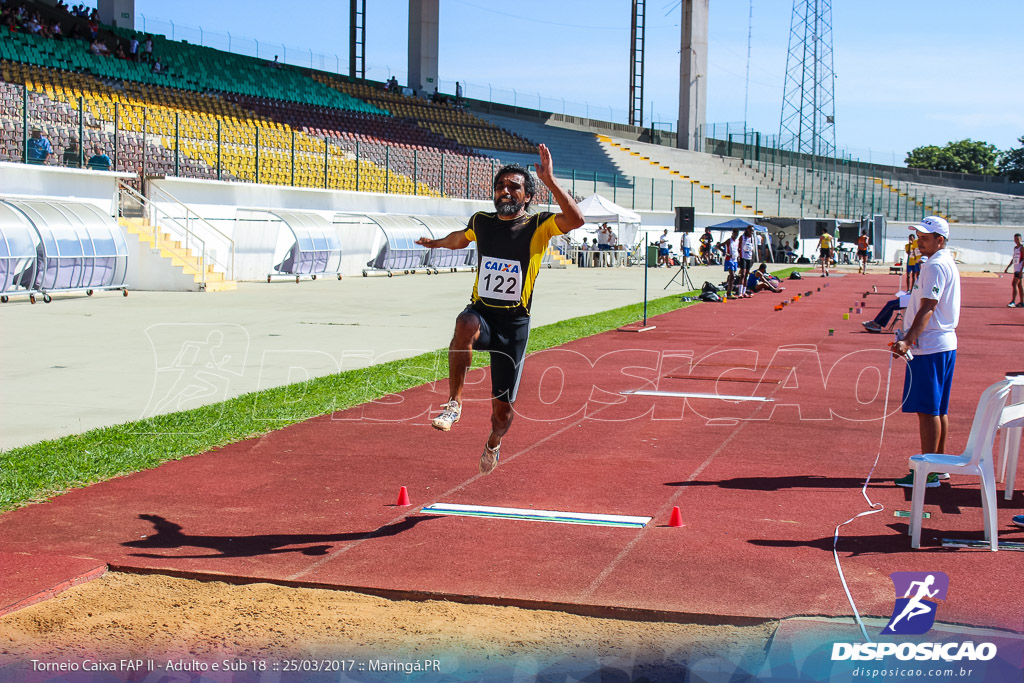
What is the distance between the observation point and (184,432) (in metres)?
10.3

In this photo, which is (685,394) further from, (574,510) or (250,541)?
(250,541)

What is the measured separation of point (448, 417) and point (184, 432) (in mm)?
4445

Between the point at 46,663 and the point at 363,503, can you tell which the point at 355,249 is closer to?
the point at 363,503

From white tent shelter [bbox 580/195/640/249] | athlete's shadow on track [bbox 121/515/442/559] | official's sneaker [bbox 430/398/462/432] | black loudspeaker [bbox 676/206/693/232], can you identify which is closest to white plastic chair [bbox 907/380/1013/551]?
official's sneaker [bbox 430/398/462/432]

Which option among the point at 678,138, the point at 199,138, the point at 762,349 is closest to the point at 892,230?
the point at 678,138

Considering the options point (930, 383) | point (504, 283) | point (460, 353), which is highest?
point (504, 283)

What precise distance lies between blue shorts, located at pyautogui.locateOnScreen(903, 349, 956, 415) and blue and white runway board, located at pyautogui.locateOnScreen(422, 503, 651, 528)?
2646 mm

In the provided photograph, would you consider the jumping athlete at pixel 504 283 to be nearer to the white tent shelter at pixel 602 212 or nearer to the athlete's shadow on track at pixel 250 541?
the athlete's shadow on track at pixel 250 541

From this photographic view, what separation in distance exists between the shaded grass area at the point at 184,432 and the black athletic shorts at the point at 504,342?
3.54m

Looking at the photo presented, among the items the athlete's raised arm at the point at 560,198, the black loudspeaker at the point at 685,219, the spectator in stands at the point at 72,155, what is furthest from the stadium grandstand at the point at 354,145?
the athlete's raised arm at the point at 560,198

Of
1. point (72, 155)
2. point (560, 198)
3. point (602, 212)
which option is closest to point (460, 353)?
point (560, 198)

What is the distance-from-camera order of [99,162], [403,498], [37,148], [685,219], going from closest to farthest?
[403,498]
[685,219]
[37,148]
[99,162]

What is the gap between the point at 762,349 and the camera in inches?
749

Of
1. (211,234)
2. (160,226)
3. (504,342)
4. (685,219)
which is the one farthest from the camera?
(211,234)
